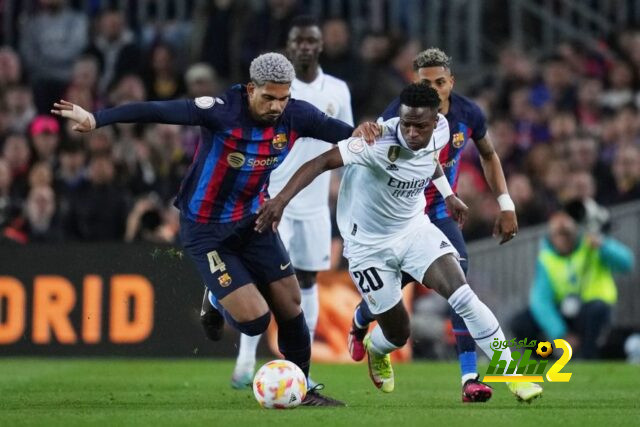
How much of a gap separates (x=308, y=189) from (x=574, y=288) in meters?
4.82

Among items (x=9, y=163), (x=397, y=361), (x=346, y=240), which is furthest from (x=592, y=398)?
(x=9, y=163)

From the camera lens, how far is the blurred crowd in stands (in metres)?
17.5

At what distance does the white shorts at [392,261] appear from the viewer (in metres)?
10.6

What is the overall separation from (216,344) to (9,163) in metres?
3.83

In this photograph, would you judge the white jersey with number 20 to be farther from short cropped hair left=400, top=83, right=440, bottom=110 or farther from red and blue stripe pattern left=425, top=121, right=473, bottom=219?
red and blue stripe pattern left=425, top=121, right=473, bottom=219

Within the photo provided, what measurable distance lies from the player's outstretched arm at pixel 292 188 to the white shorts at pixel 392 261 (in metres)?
0.84

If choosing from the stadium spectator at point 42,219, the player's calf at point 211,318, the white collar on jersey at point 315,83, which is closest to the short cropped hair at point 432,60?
the white collar on jersey at point 315,83

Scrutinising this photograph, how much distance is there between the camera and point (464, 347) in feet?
36.3

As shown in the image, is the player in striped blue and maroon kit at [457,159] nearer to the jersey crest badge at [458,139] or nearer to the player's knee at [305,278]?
the jersey crest badge at [458,139]

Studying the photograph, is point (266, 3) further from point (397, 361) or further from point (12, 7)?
point (397, 361)

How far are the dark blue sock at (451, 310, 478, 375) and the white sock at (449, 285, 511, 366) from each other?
1.78 feet

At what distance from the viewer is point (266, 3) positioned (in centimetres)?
2050

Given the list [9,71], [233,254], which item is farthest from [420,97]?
[9,71]

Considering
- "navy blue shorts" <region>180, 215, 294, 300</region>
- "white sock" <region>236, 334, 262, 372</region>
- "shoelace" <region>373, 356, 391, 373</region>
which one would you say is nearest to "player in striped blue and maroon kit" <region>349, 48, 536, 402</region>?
"shoelace" <region>373, 356, 391, 373</region>
